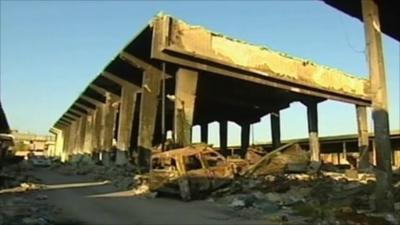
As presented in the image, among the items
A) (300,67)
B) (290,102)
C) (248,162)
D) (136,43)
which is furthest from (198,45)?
(290,102)

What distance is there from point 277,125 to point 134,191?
23.3 m

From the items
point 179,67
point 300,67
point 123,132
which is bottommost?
point 123,132

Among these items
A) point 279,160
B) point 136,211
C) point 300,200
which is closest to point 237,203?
point 300,200

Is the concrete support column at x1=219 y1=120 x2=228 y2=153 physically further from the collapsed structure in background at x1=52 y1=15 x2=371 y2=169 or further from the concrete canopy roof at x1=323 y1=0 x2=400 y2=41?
the concrete canopy roof at x1=323 y1=0 x2=400 y2=41

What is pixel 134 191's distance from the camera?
18.6 m

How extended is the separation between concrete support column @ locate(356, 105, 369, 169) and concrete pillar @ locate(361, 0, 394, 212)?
2393 centimetres

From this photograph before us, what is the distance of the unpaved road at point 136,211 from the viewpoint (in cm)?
1074

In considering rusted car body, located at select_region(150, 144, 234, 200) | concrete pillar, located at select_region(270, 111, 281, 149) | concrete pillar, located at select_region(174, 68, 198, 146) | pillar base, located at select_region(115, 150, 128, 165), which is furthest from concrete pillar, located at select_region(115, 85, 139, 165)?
rusted car body, located at select_region(150, 144, 234, 200)

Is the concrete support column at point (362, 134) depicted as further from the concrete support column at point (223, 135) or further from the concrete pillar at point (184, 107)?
the concrete pillar at point (184, 107)

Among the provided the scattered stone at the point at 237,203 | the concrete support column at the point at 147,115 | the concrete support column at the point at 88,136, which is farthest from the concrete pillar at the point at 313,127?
the concrete support column at the point at 88,136

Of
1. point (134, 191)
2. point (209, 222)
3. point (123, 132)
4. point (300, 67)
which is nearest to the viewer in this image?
point (209, 222)

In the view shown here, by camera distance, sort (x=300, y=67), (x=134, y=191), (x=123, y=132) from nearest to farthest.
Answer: (x=134, y=191)
(x=300, y=67)
(x=123, y=132)

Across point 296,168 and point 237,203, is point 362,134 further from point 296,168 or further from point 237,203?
point 237,203

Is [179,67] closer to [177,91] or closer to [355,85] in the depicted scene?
[177,91]
